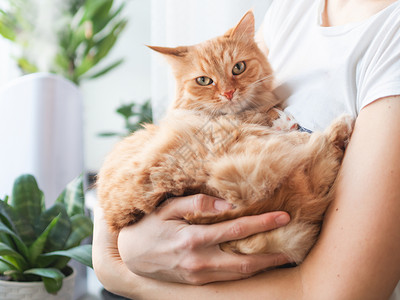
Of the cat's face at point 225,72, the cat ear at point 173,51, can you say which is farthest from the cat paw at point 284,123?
the cat ear at point 173,51

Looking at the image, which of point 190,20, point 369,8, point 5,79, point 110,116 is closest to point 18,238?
point 190,20

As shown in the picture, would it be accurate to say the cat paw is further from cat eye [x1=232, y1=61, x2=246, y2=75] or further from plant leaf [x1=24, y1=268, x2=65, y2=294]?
plant leaf [x1=24, y1=268, x2=65, y2=294]

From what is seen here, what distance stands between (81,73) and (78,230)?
6.64 feet

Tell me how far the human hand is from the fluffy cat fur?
0.02 metres

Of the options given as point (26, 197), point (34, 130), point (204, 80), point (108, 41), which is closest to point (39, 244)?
point (26, 197)

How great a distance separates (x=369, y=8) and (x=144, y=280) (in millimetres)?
841

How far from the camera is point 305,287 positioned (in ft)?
2.39

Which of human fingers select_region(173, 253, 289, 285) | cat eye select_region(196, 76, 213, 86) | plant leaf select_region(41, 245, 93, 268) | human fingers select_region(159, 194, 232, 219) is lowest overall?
plant leaf select_region(41, 245, 93, 268)

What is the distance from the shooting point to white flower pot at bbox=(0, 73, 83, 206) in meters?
1.58

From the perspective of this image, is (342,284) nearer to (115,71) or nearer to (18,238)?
(18,238)

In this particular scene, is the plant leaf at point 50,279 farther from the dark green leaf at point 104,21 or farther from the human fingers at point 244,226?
the dark green leaf at point 104,21

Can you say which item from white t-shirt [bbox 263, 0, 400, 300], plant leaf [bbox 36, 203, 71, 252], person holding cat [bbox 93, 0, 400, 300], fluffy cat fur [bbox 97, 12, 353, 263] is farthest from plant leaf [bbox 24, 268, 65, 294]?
white t-shirt [bbox 263, 0, 400, 300]

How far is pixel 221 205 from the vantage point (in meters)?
0.73

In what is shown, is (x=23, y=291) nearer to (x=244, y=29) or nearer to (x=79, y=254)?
(x=79, y=254)
